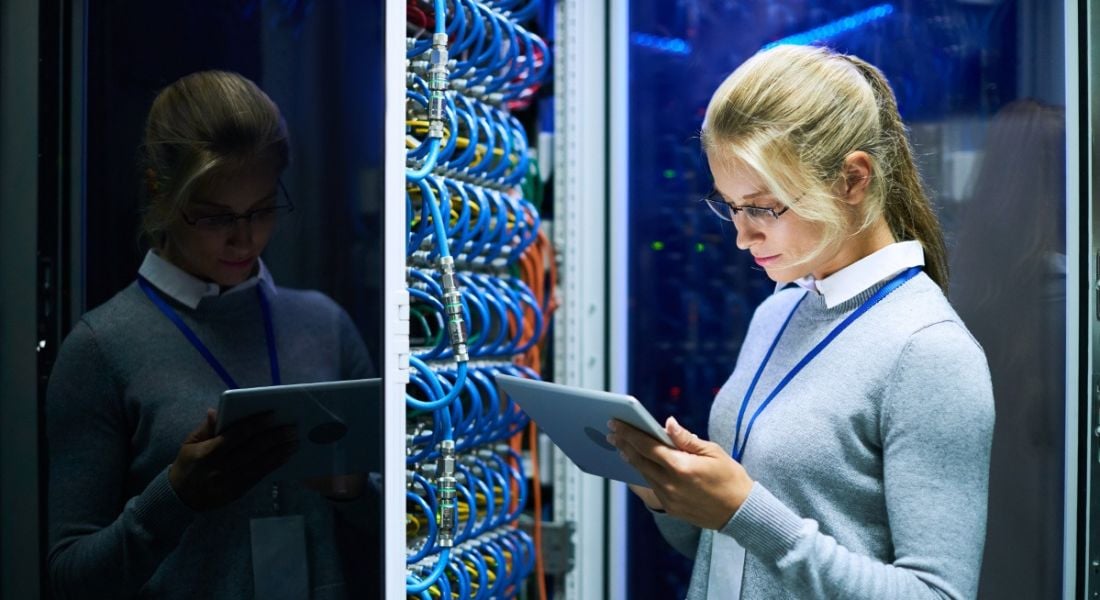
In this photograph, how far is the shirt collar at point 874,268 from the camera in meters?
1.29

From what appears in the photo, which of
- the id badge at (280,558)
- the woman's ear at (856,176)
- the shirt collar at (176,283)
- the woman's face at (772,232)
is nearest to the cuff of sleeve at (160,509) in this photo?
the id badge at (280,558)

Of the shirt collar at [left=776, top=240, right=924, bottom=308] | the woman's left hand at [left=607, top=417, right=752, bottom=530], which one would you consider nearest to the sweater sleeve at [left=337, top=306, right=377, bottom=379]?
the woman's left hand at [left=607, top=417, right=752, bottom=530]

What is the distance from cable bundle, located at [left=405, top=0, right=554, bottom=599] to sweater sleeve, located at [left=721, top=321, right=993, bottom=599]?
721mm

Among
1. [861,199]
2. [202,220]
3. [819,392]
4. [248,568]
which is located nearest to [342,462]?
[248,568]

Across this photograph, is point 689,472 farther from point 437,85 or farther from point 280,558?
point 437,85

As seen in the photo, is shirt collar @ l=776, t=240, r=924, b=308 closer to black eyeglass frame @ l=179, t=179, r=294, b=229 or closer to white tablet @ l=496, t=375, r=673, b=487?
white tablet @ l=496, t=375, r=673, b=487

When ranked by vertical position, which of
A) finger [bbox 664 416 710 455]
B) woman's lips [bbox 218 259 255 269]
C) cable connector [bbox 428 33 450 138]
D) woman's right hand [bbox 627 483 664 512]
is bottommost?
woman's right hand [bbox 627 483 664 512]

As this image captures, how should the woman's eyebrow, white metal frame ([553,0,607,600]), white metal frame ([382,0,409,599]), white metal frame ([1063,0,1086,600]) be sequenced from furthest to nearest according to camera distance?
white metal frame ([553,0,607,600]), white metal frame ([1063,0,1086,600]), white metal frame ([382,0,409,599]), the woman's eyebrow

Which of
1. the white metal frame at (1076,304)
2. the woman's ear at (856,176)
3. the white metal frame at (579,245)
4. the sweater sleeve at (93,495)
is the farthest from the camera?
the white metal frame at (579,245)

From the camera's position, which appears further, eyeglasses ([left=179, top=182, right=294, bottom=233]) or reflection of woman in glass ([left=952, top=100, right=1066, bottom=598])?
reflection of woman in glass ([left=952, top=100, right=1066, bottom=598])

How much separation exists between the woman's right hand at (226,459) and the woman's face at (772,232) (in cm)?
73

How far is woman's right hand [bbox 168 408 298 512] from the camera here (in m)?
1.15

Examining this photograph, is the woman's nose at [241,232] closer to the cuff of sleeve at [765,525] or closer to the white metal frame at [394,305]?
the white metal frame at [394,305]

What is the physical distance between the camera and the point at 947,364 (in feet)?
3.80
